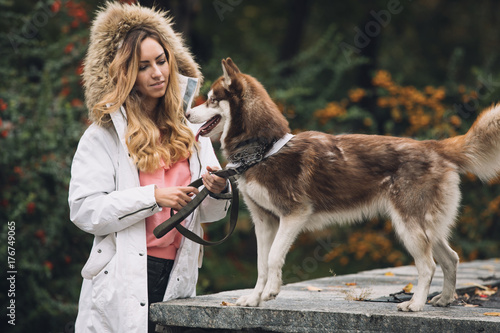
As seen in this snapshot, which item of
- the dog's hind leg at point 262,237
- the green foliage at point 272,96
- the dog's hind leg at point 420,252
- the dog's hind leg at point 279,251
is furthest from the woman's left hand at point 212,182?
the green foliage at point 272,96

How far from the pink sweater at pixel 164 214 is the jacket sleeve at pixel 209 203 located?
144mm

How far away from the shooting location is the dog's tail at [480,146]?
13.0 ft

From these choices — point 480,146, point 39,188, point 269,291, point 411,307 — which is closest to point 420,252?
point 411,307

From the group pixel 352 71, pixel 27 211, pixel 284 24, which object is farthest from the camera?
pixel 284 24

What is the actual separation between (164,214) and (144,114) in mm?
720

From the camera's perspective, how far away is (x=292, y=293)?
477 centimetres

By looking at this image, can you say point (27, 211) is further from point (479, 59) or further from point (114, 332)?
point (479, 59)

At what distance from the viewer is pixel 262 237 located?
4.00m

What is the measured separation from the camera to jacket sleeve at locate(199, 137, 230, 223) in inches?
163

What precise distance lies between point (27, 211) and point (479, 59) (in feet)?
39.5

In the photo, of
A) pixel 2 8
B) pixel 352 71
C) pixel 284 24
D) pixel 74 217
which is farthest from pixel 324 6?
pixel 74 217

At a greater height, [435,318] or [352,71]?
[352,71]

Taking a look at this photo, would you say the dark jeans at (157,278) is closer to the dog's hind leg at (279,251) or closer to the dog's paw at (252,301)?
the dog's paw at (252,301)

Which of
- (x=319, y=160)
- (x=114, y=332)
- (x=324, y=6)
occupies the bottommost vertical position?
(x=114, y=332)
